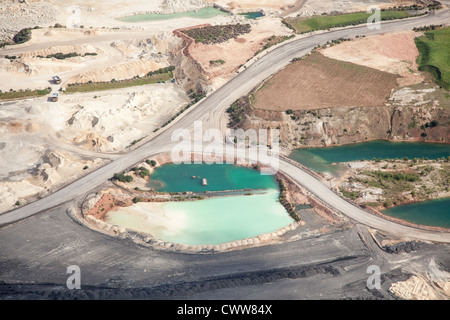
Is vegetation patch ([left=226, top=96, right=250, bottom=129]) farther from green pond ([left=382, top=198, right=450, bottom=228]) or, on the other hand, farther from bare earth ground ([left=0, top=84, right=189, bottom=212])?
green pond ([left=382, top=198, right=450, bottom=228])

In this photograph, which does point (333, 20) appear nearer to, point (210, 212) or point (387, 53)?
point (387, 53)

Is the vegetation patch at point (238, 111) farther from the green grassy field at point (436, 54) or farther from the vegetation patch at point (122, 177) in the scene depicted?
the green grassy field at point (436, 54)

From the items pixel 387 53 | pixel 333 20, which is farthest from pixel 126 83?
pixel 387 53

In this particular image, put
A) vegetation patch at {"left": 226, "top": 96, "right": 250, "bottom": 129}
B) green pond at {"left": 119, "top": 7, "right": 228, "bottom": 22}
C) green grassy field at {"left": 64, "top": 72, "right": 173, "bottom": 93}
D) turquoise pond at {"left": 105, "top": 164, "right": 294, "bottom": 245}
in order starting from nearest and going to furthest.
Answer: turquoise pond at {"left": 105, "top": 164, "right": 294, "bottom": 245} < vegetation patch at {"left": 226, "top": 96, "right": 250, "bottom": 129} < green grassy field at {"left": 64, "top": 72, "right": 173, "bottom": 93} < green pond at {"left": 119, "top": 7, "right": 228, "bottom": 22}

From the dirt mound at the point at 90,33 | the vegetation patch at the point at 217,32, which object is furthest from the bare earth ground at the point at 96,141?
the vegetation patch at the point at 217,32

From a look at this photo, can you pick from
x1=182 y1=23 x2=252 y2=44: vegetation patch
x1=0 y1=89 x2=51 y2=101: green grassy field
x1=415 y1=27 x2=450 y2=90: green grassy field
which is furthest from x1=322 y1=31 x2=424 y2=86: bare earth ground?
x1=0 y1=89 x2=51 y2=101: green grassy field

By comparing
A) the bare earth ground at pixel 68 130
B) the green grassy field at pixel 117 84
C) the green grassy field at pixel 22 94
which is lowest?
the bare earth ground at pixel 68 130
